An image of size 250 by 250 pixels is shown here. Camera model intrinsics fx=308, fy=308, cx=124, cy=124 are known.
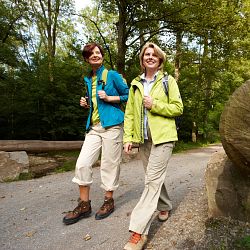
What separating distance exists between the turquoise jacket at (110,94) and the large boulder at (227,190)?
50.4 inches

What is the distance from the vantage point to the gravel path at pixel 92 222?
3174 mm

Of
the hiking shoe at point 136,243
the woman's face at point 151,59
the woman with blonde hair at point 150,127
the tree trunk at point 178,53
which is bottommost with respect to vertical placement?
the hiking shoe at point 136,243

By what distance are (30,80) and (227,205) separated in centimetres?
1140

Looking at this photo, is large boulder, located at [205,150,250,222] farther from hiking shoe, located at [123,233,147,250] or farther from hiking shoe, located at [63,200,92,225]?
hiking shoe, located at [63,200,92,225]

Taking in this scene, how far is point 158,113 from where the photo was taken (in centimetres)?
307

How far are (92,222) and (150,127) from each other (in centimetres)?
147

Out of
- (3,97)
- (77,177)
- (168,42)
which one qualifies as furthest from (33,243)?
(168,42)

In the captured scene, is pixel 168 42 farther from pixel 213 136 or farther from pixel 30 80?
pixel 213 136

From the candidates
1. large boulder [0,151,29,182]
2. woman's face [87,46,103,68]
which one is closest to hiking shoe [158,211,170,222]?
woman's face [87,46,103,68]

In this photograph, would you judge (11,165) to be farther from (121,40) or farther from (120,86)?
(121,40)

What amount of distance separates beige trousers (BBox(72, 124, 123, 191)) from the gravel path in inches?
20.2

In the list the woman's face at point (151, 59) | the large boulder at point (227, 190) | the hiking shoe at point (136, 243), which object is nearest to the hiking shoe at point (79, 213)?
the hiking shoe at point (136, 243)

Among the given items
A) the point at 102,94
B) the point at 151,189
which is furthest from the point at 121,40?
the point at 151,189

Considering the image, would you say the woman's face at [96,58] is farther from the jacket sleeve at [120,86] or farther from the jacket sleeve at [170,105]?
the jacket sleeve at [170,105]
